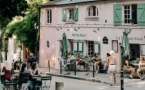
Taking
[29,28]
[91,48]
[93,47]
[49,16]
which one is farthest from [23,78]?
[29,28]

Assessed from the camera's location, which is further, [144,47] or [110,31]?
[110,31]

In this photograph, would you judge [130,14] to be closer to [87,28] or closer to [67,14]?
[87,28]

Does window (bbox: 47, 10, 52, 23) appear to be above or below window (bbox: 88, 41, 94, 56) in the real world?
above

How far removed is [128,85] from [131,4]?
7.67 m

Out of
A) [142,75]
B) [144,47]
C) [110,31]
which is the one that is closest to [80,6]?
[110,31]

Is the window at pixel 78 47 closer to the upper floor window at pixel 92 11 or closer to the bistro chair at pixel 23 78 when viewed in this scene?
the upper floor window at pixel 92 11

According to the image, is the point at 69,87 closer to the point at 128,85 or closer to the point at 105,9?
the point at 128,85

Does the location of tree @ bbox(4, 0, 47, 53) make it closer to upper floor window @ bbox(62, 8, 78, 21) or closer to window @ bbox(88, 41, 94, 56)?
upper floor window @ bbox(62, 8, 78, 21)

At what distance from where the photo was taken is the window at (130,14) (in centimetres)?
2673

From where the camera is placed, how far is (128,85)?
20.9 meters

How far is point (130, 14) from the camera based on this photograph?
26.9 m

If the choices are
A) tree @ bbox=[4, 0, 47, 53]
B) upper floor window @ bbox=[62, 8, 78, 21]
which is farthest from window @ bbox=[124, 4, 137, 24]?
tree @ bbox=[4, 0, 47, 53]

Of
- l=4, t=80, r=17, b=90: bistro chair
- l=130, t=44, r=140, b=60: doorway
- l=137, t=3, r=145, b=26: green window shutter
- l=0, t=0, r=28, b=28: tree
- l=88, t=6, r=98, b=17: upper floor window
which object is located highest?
l=88, t=6, r=98, b=17: upper floor window

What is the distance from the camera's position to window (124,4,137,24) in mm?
26734
